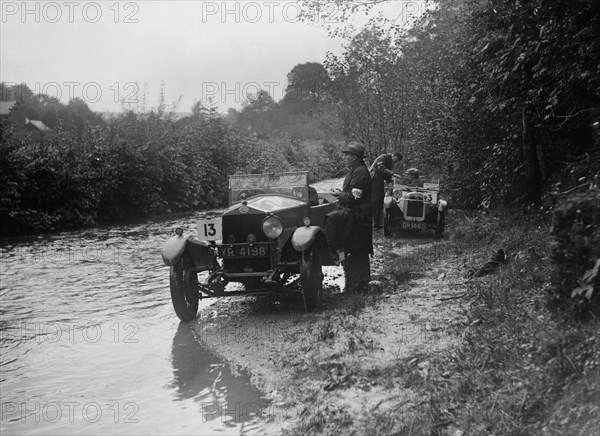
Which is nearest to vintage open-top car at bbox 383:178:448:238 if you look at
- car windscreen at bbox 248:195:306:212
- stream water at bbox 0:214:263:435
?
stream water at bbox 0:214:263:435

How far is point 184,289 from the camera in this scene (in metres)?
7.80

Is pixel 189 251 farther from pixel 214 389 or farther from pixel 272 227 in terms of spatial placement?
pixel 214 389

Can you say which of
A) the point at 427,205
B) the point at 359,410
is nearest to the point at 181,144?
the point at 427,205

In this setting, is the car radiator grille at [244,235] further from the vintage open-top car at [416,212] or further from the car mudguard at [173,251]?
Result: the vintage open-top car at [416,212]

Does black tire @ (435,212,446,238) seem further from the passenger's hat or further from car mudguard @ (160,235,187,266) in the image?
car mudguard @ (160,235,187,266)

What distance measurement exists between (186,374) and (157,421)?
108cm

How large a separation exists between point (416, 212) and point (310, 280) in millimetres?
7002

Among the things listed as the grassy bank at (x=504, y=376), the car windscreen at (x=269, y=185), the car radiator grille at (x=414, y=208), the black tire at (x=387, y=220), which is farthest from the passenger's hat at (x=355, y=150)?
the black tire at (x=387, y=220)

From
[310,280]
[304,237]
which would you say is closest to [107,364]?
[310,280]

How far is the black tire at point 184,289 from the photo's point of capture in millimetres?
7707

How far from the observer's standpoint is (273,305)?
8.43m

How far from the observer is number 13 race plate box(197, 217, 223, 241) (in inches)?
318

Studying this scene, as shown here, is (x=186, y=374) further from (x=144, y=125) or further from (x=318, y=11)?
(x=144, y=125)

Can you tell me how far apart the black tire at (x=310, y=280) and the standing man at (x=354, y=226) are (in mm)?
683
